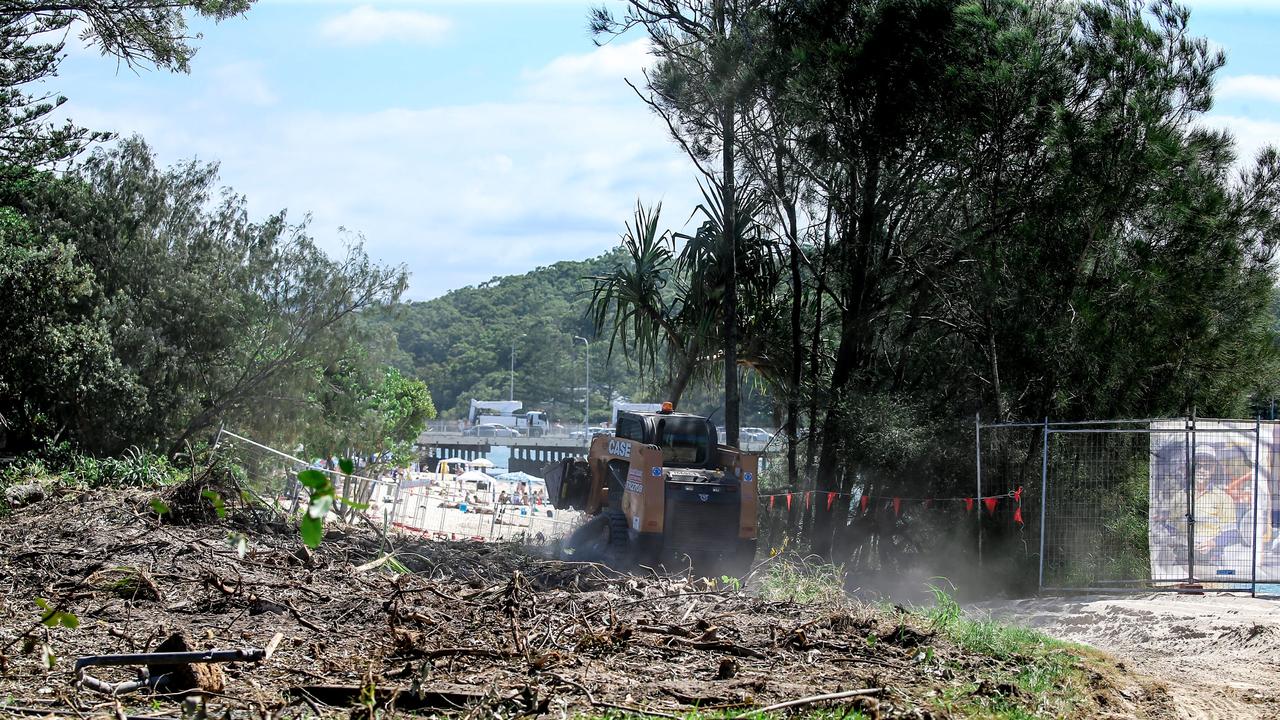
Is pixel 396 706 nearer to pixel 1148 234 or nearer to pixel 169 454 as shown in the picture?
pixel 1148 234

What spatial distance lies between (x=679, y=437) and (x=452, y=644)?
31.2 feet

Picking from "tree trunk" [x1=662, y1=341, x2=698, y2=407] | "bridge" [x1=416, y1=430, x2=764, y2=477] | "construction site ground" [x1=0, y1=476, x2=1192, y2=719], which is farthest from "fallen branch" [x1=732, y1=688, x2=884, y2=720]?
"bridge" [x1=416, y1=430, x2=764, y2=477]

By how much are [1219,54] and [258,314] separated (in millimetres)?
17414

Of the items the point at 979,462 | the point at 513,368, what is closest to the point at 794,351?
the point at 979,462

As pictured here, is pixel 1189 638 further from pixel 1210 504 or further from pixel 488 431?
pixel 488 431

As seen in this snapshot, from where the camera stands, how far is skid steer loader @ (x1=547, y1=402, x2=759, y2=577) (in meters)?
14.6

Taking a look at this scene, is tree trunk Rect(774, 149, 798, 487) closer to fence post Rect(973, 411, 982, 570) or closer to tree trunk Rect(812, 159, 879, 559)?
tree trunk Rect(812, 159, 879, 559)

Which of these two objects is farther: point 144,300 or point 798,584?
point 144,300

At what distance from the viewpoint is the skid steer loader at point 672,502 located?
14.6 m

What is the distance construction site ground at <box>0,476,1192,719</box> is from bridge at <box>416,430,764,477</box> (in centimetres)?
6825

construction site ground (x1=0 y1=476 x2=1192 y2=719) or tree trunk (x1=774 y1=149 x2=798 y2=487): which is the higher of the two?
tree trunk (x1=774 y1=149 x2=798 y2=487)

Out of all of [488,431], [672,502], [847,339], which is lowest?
[672,502]

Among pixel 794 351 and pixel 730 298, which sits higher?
pixel 730 298

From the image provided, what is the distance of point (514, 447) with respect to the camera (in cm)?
8756
